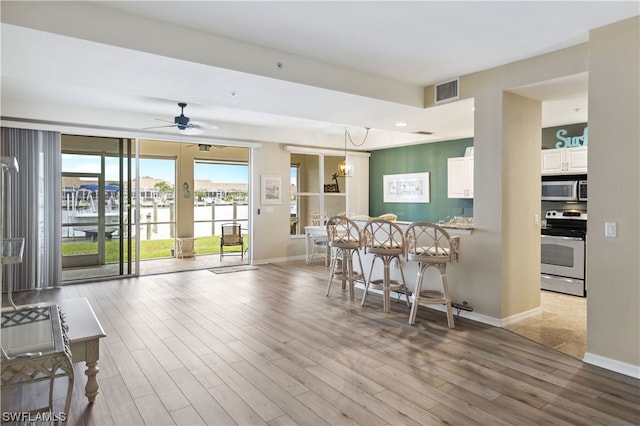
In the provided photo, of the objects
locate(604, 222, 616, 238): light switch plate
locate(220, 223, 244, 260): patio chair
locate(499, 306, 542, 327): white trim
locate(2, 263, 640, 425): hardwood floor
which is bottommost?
locate(2, 263, 640, 425): hardwood floor

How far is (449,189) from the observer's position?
7.13 m

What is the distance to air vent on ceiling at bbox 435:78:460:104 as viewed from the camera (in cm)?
436

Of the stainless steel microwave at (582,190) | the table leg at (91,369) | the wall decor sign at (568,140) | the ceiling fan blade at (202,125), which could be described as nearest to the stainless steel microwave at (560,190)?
the stainless steel microwave at (582,190)

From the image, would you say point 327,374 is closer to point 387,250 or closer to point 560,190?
point 387,250

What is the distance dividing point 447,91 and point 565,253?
2904mm

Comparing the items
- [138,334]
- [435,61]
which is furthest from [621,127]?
[138,334]

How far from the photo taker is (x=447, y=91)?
4.46 meters

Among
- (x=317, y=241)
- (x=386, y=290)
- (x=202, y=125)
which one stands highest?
(x=202, y=125)

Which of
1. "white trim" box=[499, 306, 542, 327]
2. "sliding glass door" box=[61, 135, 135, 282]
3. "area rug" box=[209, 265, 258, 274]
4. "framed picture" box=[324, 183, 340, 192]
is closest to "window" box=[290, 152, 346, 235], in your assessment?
"framed picture" box=[324, 183, 340, 192]

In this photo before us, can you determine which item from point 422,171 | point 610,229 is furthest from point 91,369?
point 422,171

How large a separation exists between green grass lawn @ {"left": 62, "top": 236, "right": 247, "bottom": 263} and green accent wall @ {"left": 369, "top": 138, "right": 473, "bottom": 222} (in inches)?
150

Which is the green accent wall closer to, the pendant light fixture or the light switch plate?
the pendant light fixture

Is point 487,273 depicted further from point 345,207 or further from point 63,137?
point 63,137

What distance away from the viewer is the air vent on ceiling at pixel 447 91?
436cm
